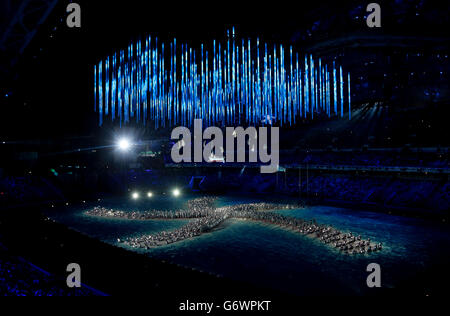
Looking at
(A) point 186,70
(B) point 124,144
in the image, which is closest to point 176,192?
(B) point 124,144

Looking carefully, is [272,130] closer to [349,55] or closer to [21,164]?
[349,55]

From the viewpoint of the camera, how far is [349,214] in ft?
60.5

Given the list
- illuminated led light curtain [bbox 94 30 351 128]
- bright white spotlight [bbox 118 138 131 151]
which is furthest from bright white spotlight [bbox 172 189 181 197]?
illuminated led light curtain [bbox 94 30 351 128]

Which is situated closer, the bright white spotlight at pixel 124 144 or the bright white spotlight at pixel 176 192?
the bright white spotlight at pixel 176 192

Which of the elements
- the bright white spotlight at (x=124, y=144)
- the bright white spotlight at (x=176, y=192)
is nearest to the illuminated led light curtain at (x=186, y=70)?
the bright white spotlight at (x=124, y=144)

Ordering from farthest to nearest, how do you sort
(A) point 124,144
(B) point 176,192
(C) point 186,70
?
(A) point 124,144
(B) point 176,192
(C) point 186,70

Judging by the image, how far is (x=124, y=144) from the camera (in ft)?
103

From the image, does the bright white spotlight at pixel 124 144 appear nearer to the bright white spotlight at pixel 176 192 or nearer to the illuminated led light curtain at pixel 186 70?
the illuminated led light curtain at pixel 186 70

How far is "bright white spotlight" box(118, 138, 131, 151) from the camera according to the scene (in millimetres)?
31064

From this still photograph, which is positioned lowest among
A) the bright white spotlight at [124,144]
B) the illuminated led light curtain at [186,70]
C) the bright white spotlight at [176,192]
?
the bright white spotlight at [176,192]

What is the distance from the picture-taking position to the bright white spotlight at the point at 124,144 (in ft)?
102

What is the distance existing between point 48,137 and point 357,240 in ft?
81.1

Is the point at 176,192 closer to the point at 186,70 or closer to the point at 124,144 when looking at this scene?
the point at 124,144

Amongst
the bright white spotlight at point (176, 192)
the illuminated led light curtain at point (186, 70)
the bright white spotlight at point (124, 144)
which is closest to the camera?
the illuminated led light curtain at point (186, 70)
